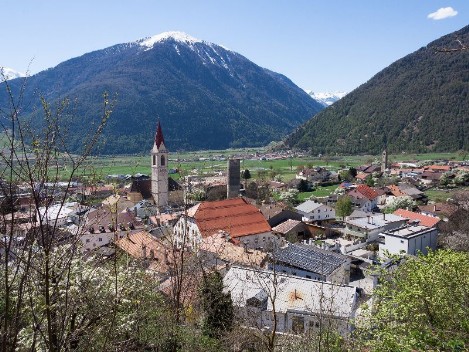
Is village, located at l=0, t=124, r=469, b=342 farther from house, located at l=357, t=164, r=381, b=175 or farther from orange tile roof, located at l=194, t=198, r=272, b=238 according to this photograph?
house, located at l=357, t=164, r=381, b=175

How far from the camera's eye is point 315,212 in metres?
42.2

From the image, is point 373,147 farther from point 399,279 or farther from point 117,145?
point 399,279

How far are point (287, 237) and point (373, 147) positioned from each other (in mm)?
93242

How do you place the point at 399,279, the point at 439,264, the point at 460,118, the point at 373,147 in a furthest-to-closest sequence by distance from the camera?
the point at 373,147 < the point at 460,118 < the point at 399,279 < the point at 439,264

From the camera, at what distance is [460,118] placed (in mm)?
111562

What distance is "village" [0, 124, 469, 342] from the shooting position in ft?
15.6

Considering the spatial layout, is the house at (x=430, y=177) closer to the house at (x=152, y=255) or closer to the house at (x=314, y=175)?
the house at (x=314, y=175)

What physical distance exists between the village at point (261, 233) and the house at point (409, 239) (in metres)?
0.07

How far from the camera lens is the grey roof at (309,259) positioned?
834 inches

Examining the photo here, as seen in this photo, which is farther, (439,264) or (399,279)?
(399,279)

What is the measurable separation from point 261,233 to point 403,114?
103637 millimetres

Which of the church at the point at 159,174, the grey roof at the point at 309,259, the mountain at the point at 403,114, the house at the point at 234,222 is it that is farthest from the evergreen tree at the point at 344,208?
the mountain at the point at 403,114

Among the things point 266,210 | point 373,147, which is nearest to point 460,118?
point 373,147

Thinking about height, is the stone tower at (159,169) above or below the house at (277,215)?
above
